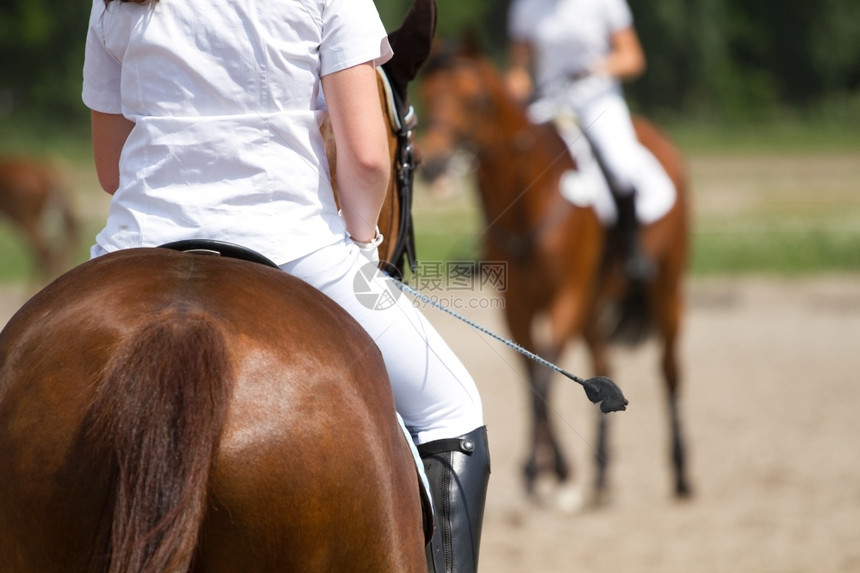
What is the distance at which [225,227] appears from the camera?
69.6 inches

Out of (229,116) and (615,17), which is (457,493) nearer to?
(229,116)

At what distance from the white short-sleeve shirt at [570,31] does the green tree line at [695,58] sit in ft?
74.7

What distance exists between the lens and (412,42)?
2.48 metres

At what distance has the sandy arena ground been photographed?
16.0 ft

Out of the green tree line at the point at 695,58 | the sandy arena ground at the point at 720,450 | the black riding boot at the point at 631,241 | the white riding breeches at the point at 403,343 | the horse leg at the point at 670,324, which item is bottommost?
the green tree line at the point at 695,58

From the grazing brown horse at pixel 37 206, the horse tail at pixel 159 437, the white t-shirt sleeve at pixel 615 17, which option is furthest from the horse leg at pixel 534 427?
the grazing brown horse at pixel 37 206

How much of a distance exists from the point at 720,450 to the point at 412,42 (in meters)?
4.95

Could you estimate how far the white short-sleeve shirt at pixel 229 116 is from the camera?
5.81 feet

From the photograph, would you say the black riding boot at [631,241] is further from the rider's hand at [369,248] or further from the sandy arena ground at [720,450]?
the rider's hand at [369,248]

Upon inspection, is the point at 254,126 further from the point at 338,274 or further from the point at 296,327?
the point at 296,327

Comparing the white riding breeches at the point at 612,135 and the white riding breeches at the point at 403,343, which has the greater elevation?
the white riding breeches at the point at 403,343

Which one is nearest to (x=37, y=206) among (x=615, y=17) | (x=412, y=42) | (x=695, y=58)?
(x=615, y=17)

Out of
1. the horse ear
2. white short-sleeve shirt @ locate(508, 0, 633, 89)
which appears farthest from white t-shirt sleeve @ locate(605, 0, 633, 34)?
the horse ear

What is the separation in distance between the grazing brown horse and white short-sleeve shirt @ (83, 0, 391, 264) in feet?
37.8
